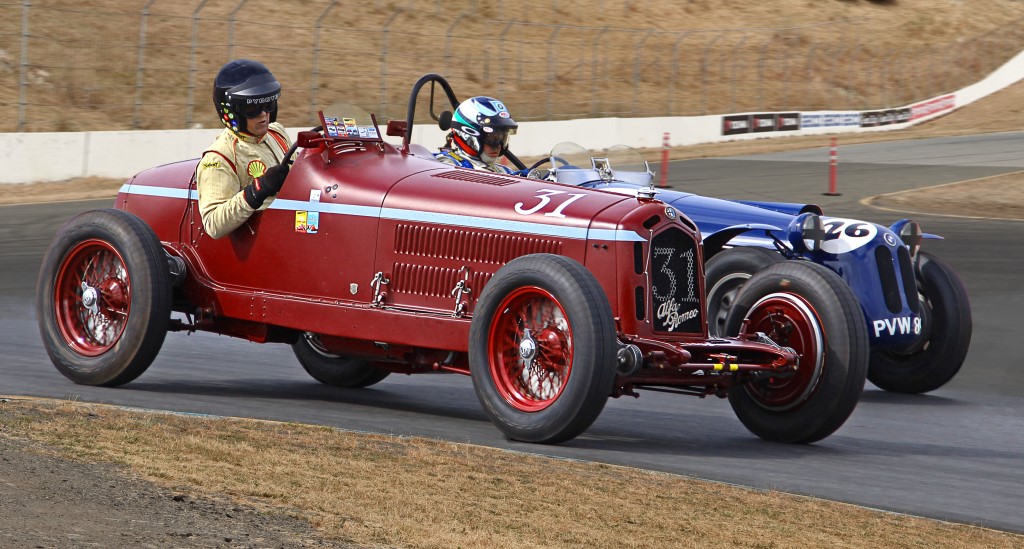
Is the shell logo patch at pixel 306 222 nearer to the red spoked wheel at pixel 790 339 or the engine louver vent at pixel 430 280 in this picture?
the engine louver vent at pixel 430 280

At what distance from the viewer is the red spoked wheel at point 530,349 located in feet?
24.7

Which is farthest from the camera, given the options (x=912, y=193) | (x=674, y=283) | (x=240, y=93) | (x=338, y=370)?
(x=912, y=193)

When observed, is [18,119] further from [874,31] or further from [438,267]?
[874,31]

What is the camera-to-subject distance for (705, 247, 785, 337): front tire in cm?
1038

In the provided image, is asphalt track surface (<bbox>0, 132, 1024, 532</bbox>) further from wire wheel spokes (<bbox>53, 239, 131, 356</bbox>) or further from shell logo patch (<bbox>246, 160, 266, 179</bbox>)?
shell logo patch (<bbox>246, 160, 266, 179</bbox>)

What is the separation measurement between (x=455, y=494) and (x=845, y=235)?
5113mm

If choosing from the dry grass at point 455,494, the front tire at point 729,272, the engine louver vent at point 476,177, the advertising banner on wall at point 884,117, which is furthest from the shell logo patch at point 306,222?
the advertising banner on wall at point 884,117

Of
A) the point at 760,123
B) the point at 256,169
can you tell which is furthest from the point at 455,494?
the point at 760,123

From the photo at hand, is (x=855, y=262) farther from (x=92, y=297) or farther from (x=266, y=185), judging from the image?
(x=92, y=297)

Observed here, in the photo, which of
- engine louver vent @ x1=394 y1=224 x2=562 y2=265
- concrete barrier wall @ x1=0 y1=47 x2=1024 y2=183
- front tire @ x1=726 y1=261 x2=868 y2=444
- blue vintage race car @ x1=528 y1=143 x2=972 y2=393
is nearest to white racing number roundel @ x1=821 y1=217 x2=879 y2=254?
blue vintage race car @ x1=528 y1=143 x2=972 y2=393

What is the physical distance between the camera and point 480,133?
10047 mm

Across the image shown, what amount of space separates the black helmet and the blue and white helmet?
1492 mm

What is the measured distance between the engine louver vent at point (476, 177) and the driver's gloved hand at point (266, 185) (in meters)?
1.00

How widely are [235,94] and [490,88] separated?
3164 cm
